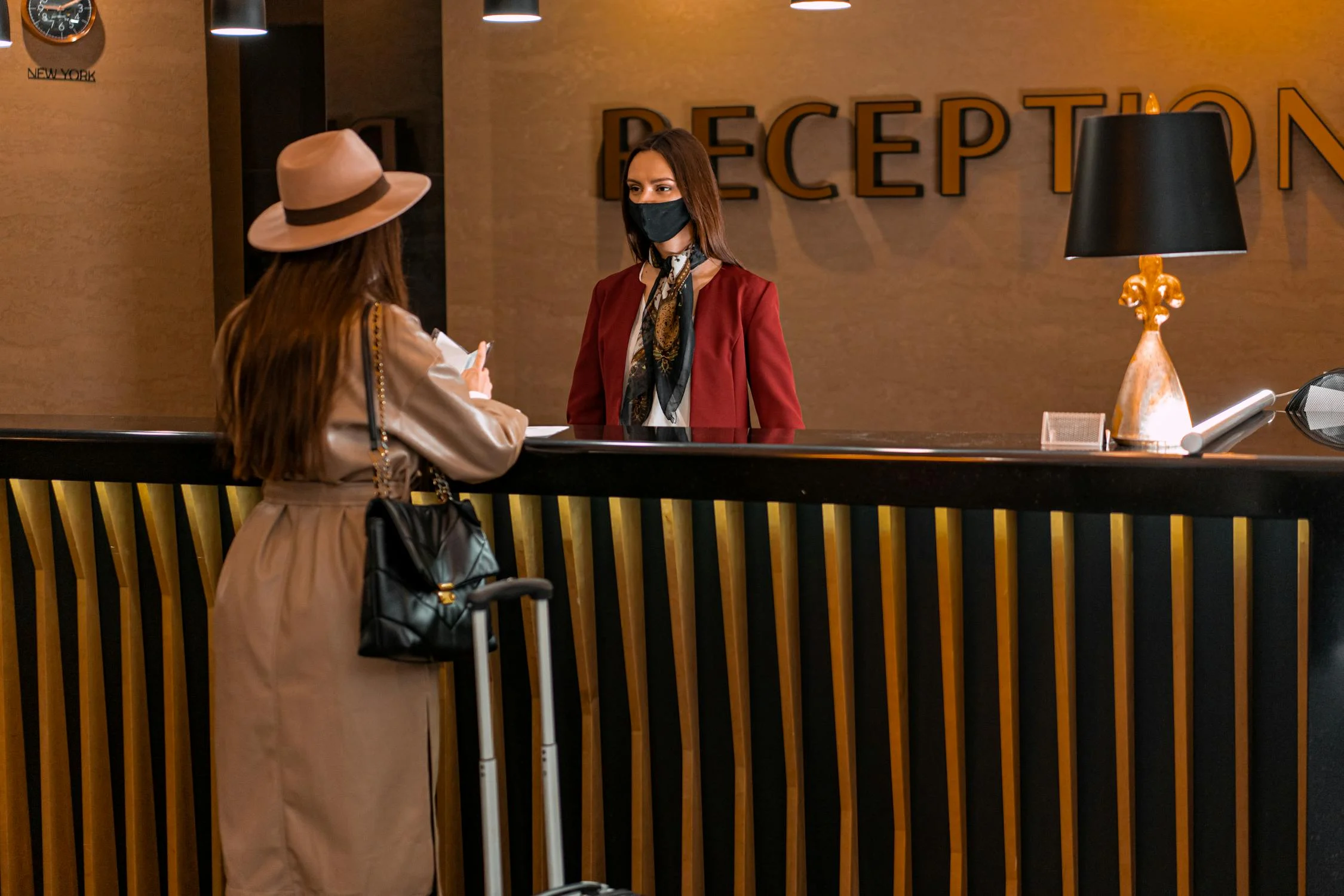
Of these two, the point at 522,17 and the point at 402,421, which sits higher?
the point at 522,17

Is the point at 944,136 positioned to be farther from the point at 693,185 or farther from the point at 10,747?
the point at 10,747

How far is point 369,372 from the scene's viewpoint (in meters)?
2.27

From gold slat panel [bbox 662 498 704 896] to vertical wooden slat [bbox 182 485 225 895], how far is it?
910 mm

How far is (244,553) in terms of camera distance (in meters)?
2.43

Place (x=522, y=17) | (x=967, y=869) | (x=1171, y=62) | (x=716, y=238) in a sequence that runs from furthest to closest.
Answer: (x=1171, y=62)
(x=522, y=17)
(x=716, y=238)
(x=967, y=869)

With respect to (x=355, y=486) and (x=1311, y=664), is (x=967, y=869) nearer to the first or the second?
(x=1311, y=664)

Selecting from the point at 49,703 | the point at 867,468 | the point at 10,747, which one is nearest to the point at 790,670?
the point at 867,468

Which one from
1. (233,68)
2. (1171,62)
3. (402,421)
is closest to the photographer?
(402,421)

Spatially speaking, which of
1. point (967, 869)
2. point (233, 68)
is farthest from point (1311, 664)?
point (233, 68)

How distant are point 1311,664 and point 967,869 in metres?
0.73

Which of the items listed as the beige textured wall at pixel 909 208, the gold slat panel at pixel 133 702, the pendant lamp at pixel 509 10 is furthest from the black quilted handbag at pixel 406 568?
the beige textured wall at pixel 909 208

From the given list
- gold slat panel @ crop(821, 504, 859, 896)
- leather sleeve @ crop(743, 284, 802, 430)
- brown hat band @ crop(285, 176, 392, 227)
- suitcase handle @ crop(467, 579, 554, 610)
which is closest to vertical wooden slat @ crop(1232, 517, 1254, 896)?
gold slat panel @ crop(821, 504, 859, 896)

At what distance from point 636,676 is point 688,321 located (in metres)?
1.00

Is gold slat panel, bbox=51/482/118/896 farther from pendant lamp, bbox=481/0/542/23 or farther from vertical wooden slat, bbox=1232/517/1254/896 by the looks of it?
pendant lamp, bbox=481/0/542/23
